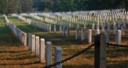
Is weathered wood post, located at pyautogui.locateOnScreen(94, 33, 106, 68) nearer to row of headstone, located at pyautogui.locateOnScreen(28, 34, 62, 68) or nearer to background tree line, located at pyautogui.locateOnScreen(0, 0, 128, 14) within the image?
row of headstone, located at pyautogui.locateOnScreen(28, 34, 62, 68)

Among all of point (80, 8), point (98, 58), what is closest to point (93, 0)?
point (80, 8)

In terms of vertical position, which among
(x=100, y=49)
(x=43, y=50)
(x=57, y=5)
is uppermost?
(x=100, y=49)

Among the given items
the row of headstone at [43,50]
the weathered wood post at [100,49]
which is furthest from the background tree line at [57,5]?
the weathered wood post at [100,49]

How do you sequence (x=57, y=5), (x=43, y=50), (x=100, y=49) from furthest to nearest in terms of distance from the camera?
(x=57, y=5), (x=43, y=50), (x=100, y=49)

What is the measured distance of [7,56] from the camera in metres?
17.1

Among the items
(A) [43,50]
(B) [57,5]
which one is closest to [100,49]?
(A) [43,50]

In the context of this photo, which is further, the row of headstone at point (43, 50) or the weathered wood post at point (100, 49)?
the row of headstone at point (43, 50)

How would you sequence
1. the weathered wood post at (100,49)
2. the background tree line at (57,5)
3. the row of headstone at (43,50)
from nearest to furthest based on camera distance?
the weathered wood post at (100,49) → the row of headstone at (43,50) → the background tree line at (57,5)

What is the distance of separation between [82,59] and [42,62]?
1768 mm

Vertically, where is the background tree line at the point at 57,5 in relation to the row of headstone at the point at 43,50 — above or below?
below

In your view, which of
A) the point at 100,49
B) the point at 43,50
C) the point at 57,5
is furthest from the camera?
the point at 57,5

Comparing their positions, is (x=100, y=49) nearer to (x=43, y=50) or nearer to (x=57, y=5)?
(x=43, y=50)

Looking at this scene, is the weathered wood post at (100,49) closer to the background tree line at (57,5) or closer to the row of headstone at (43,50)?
the row of headstone at (43,50)

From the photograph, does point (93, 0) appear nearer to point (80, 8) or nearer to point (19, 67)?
point (80, 8)
